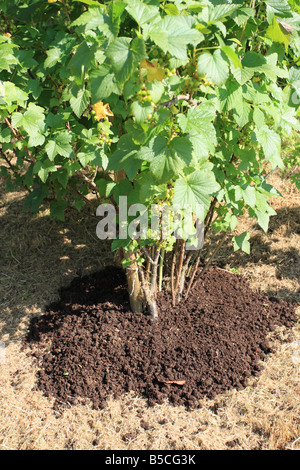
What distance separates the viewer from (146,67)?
4.70 feet

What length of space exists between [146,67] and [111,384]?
5.45 feet

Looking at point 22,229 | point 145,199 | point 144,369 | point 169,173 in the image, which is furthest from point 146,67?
point 22,229

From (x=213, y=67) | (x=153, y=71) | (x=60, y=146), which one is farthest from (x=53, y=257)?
(x=213, y=67)

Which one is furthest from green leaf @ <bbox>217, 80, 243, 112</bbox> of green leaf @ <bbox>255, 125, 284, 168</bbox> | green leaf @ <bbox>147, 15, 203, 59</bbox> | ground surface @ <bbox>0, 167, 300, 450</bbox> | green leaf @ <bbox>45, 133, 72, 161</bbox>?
ground surface @ <bbox>0, 167, 300, 450</bbox>

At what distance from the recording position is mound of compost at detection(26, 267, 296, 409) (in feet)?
7.39

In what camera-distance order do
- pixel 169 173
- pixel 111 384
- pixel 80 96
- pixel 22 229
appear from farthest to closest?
1. pixel 22 229
2. pixel 111 384
3. pixel 80 96
4. pixel 169 173

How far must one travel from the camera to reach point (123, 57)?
1273 mm

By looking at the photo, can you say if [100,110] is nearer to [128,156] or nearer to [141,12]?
[128,156]

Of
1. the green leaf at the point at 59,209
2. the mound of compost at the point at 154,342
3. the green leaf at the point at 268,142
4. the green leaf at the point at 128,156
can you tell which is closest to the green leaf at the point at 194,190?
the green leaf at the point at 128,156

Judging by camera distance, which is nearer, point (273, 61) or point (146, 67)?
point (146, 67)

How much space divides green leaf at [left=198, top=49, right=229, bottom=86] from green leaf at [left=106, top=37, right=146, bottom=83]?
0.84 ft

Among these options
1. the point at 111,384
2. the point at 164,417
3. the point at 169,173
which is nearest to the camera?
the point at 169,173

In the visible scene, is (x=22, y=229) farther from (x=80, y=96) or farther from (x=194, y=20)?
(x=194, y=20)

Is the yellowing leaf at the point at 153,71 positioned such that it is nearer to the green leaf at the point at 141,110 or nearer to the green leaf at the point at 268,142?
the green leaf at the point at 141,110
